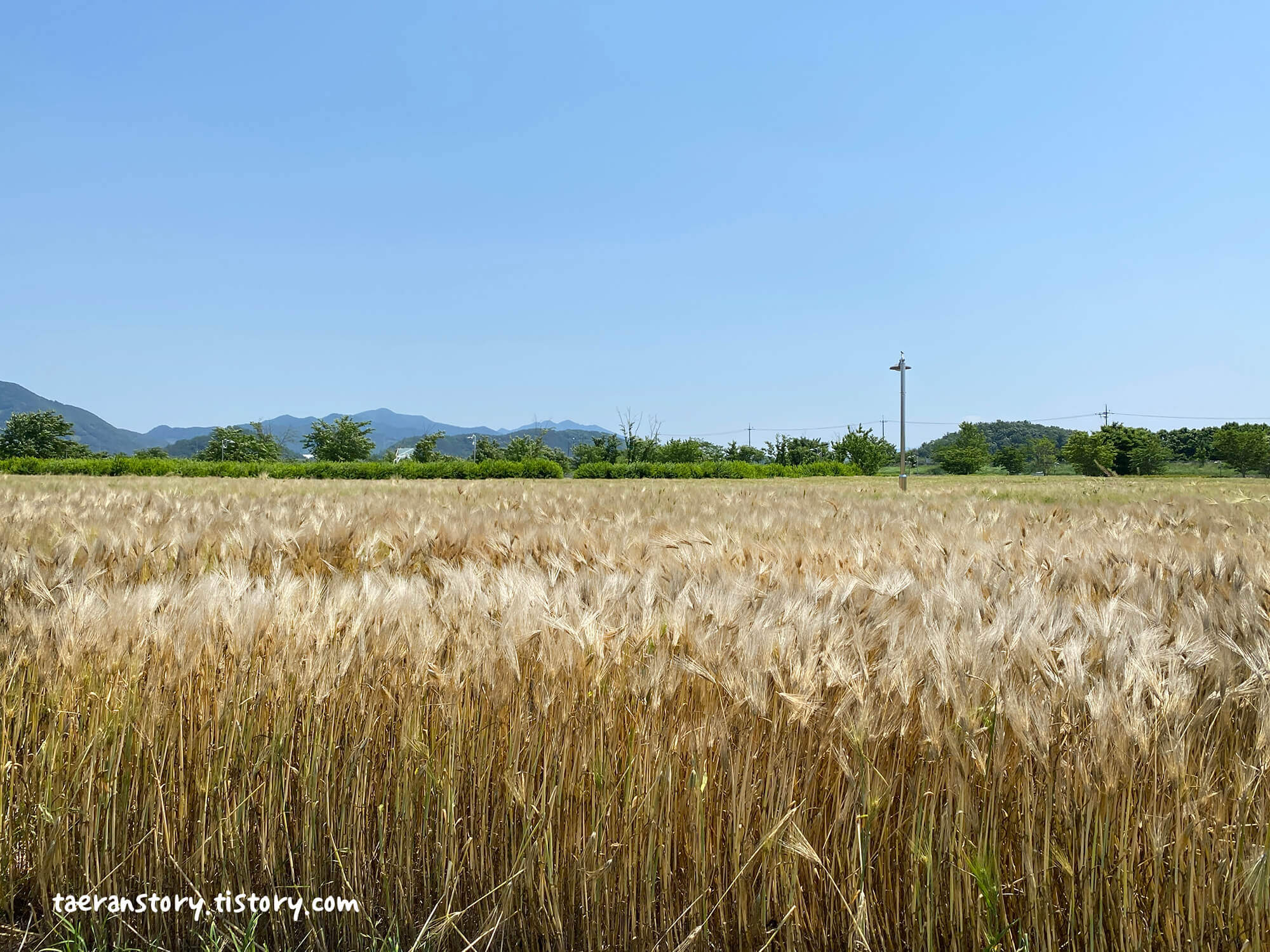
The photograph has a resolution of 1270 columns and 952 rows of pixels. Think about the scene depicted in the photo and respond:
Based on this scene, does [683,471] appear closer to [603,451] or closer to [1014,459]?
[603,451]

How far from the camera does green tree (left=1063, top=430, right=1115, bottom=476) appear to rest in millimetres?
81875

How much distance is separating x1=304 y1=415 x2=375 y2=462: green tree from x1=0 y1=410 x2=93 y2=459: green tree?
2525 centimetres

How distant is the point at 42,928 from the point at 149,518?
382 centimetres

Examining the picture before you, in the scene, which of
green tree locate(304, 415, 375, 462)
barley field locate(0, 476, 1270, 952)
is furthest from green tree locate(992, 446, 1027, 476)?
barley field locate(0, 476, 1270, 952)

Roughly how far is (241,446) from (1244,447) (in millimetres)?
128680

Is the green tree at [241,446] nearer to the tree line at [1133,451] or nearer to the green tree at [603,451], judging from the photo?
the green tree at [603,451]

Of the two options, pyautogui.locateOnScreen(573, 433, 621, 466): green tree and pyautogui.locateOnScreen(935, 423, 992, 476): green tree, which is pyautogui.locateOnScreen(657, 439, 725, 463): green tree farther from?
pyautogui.locateOnScreen(935, 423, 992, 476): green tree

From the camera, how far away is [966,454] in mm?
99000

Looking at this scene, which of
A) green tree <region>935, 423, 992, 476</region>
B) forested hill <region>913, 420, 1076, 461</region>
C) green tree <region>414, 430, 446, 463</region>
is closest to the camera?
green tree <region>414, 430, 446, 463</region>

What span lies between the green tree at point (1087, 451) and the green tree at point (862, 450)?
22428 mm

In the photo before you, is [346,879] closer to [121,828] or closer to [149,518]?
[121,828]

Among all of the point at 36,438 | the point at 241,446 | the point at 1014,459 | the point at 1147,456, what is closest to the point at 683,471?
the point at 1147,456

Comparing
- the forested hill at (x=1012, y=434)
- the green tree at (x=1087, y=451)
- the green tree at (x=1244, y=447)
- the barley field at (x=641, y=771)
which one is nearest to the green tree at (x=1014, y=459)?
the green tree at (x=1087, y=451)

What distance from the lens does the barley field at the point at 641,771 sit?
99 centimetres
